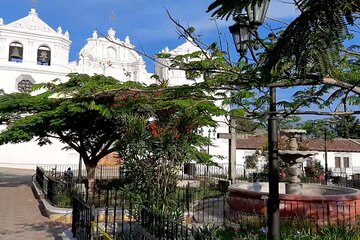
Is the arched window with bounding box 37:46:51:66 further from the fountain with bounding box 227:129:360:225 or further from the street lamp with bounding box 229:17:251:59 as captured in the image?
the street lamp with bounding box 229:17:251:59

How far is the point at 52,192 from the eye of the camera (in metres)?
12.1

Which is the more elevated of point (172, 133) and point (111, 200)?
point (172, 133)

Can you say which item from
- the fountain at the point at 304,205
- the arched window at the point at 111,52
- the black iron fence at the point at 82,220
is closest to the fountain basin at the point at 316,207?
the fountain at the point at 304,205

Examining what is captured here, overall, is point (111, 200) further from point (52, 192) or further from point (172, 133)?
point (172, 133)

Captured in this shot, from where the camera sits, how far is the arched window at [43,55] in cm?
3312

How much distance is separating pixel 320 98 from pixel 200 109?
6394 millimetres

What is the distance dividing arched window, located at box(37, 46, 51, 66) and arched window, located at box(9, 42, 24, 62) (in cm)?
155

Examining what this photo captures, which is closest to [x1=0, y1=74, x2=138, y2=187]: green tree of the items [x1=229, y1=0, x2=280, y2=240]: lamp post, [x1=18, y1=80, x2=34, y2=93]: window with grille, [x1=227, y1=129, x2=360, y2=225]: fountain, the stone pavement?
the stone pavement

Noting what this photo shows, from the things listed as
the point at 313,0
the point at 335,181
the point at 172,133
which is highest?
the point at 313,0

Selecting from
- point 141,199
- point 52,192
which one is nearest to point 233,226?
point 141,199

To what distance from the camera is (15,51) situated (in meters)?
32.0

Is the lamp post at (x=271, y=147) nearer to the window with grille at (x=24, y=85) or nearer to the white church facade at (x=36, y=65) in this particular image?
the white church facade at (x=36, y=65)

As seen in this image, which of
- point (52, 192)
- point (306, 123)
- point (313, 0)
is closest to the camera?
point (313, 0)

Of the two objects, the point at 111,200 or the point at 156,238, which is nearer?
the point at 156,238
